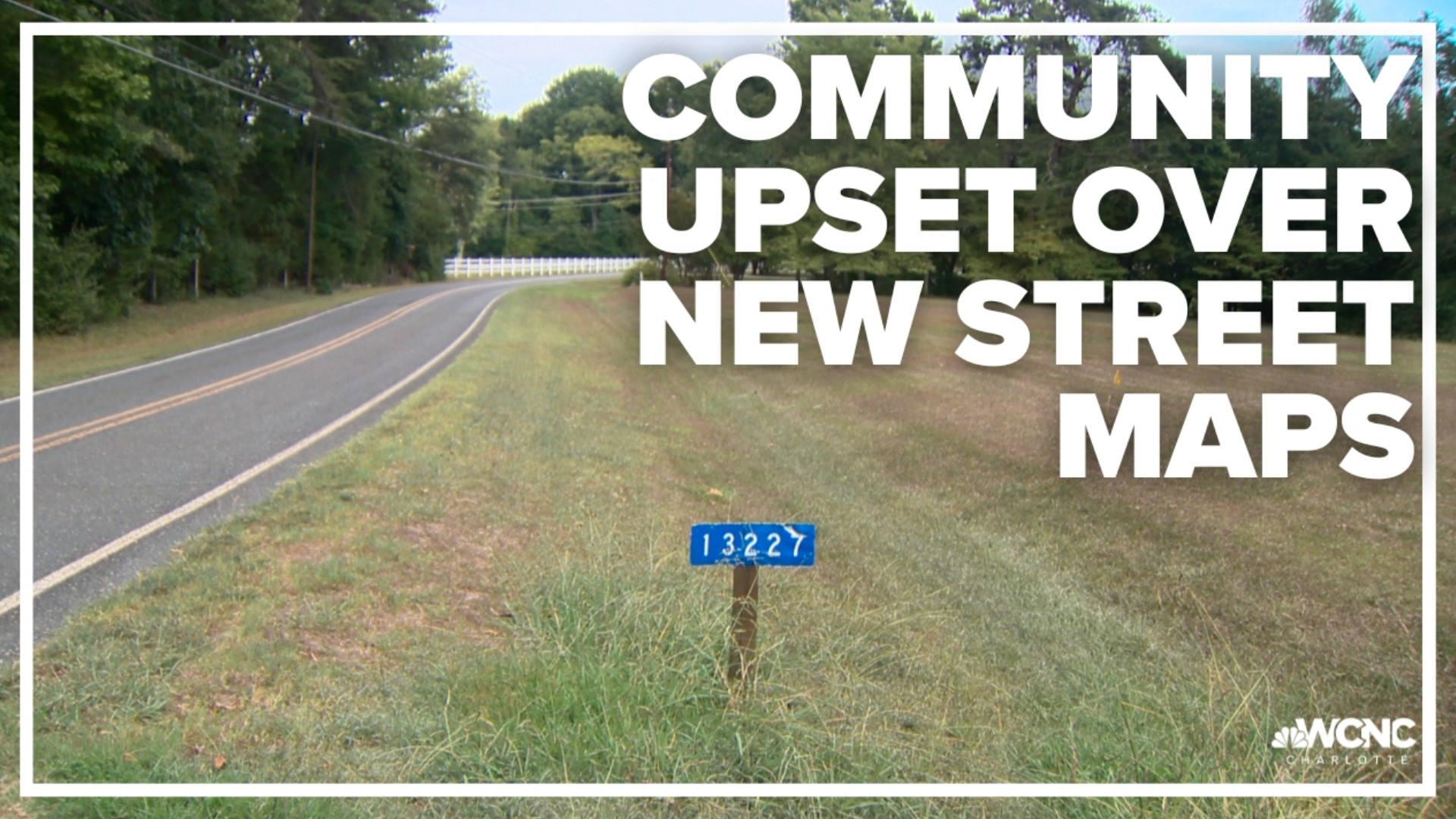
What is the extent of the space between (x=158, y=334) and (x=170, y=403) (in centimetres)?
1200

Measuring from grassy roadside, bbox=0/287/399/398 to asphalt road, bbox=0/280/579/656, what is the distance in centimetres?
78

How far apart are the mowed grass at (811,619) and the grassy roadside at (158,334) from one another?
9.83m

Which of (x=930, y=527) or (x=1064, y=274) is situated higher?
(x=1064, y=274)

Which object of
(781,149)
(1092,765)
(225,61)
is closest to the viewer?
(1092,765)

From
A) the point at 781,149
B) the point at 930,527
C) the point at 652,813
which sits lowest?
the point at 652,813

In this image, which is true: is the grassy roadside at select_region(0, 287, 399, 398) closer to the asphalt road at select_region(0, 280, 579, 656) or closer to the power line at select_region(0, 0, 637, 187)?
the asphalt road at select_region(0, 280, 579, 656)

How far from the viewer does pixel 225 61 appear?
73.9 feet

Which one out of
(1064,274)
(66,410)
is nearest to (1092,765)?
(1064,274)

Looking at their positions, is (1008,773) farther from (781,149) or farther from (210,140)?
(210,140)

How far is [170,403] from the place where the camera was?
12172 mm

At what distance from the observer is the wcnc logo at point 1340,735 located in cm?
347

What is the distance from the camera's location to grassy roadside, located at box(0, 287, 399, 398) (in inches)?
633

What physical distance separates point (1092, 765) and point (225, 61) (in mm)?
23713

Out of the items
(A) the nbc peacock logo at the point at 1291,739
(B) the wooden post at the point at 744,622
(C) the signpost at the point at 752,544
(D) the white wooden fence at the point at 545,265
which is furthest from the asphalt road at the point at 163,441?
(A) the nbc peacock logo at the point at 1291,739
